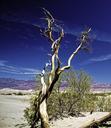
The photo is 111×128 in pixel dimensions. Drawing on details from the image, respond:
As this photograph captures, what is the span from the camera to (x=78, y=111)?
1094 inches

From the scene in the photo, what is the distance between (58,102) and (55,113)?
157cm

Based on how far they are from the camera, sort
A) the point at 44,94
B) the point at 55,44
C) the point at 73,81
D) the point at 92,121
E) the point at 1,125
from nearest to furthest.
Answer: the point at 92,121
the point at 44,94
the point at 55,44
the point at 1,125
the point at 73,81

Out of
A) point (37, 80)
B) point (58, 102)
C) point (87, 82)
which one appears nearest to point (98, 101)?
point (87, 82)

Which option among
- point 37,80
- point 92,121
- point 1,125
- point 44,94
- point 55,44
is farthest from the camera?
point 37,80

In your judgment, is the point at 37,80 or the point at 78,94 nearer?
the point at 37,80

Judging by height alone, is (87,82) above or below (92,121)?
above

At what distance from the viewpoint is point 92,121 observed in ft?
55.3

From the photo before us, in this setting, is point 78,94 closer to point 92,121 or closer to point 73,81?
point 73,81

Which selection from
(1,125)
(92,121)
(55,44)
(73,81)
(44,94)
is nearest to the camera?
(92,121)

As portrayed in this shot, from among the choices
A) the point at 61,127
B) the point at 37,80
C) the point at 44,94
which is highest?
the point at 37,80

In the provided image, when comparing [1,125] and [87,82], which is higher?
[87,82]

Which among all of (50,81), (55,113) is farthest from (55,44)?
(55,113)

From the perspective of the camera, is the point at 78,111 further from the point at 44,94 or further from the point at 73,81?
the point at 44,94

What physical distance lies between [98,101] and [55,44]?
13.0 meters
